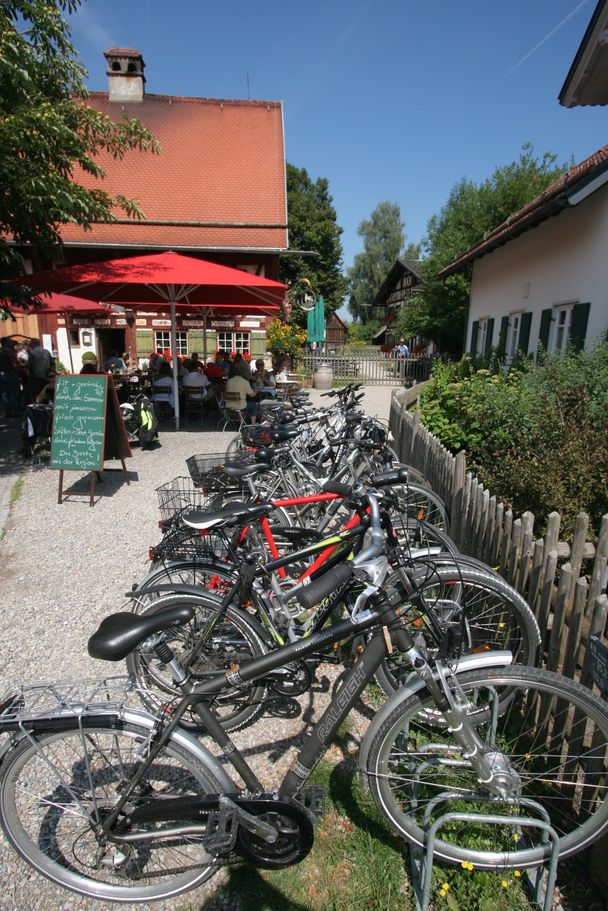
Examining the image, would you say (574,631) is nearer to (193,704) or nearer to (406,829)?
(406,829)

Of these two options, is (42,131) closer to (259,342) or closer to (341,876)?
A: (341,876)

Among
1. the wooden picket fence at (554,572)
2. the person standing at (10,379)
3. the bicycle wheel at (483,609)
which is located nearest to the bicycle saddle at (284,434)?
the wooden picket fence at (554,572)

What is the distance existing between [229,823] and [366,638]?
0.75 meters

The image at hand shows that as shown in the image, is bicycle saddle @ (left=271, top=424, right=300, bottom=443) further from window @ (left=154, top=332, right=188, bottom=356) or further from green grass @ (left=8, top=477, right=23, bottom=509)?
window @ (left=154, top=332, right=188, bottom=356)

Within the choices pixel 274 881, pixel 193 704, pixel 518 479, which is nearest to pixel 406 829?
pixel 274 881

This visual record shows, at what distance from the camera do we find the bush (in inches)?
170

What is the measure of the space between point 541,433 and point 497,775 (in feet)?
13.0

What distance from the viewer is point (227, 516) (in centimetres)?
263

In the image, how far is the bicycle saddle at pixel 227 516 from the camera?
2.60m

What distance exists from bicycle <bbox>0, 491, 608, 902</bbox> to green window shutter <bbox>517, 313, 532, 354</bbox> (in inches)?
451

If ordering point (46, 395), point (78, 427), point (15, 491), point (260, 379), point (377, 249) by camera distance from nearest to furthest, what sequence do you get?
point (78, 427), point (15, 491), point (46, 395), point (260, 379), point (377, 249)

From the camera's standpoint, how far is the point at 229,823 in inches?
71.6

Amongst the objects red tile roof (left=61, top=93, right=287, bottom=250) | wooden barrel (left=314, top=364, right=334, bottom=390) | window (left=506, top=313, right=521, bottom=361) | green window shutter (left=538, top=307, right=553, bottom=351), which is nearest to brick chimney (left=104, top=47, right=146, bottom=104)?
red tile roof (left=61, top=93, right=287, bottom=250)

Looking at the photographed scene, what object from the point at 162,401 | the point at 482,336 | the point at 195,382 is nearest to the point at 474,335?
the point at 482,336
